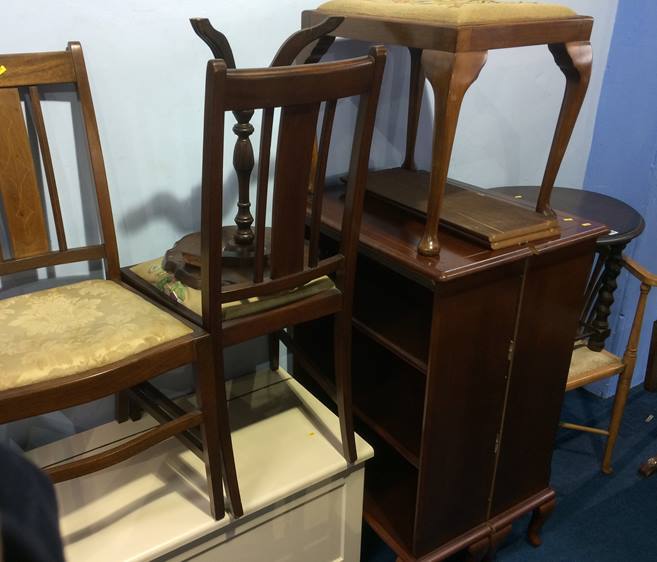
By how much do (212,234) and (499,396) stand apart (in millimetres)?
760

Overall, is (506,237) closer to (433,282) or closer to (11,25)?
(433,282)

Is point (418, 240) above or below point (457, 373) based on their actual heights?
above

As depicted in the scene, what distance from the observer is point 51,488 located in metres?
0.40

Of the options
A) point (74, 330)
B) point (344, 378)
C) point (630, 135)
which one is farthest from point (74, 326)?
point (630, 135)

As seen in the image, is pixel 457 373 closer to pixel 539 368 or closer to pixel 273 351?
pixel 539 368

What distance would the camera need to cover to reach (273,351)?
1.74 metres

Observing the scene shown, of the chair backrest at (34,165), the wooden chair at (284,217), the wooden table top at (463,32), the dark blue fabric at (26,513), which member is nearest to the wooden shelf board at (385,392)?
the wooden chair at (284,217)

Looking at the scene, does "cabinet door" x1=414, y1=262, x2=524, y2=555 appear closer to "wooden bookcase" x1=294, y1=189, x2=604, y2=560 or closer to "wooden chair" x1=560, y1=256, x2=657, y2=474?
"wooden bookcase" x1=294, y1=189, x2=604, y2=560

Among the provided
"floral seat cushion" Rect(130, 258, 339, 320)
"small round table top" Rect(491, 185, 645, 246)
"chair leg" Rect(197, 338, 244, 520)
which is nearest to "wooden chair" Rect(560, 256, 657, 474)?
"small round table top" Rect(491, 185, 645, 246)

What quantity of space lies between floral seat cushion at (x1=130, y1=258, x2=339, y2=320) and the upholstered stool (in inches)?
8.8

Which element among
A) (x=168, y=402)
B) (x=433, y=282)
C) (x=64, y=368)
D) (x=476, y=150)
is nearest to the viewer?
(x=64, y=368)

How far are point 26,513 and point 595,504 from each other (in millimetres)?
1888

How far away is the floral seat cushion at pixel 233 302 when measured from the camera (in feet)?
4.01

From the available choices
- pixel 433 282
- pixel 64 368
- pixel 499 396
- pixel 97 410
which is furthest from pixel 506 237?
pixel 97 410
